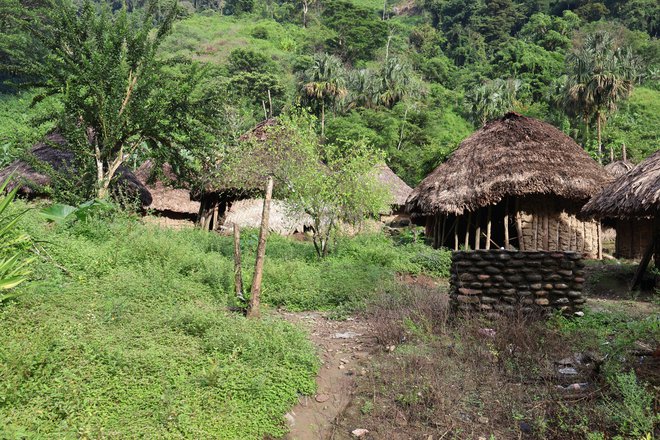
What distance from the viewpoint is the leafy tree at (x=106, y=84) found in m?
11.6

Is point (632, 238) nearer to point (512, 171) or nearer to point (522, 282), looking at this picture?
point (512, 171)

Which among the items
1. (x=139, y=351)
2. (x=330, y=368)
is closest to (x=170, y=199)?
(x=330, y=368)

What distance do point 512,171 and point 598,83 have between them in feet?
52.2

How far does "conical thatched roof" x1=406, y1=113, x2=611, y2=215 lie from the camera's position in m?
12.9

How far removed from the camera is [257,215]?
1811 cm

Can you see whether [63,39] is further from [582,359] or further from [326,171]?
[582,359]

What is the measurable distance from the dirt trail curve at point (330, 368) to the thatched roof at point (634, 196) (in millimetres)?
5953

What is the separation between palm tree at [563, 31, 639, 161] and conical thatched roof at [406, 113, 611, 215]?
1359 cm

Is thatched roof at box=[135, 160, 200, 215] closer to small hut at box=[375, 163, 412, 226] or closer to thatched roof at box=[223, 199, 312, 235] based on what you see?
thatched roof at box=[223, 199, 312, 235]

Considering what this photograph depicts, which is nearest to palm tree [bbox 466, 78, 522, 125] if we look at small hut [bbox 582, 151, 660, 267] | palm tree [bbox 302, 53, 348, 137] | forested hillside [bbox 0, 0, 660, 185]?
forested hillside [bbox 0, 0, 660, 185]

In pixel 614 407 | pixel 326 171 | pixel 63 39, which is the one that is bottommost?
pixel 614 407

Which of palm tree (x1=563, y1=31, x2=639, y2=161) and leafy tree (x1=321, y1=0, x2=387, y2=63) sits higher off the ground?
leafy tree (x1=321, y1=0, x2=387, y2=63)

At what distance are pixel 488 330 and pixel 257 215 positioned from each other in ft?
43.0

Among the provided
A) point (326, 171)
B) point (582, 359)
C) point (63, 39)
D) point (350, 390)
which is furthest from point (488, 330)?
point (63, 39)
